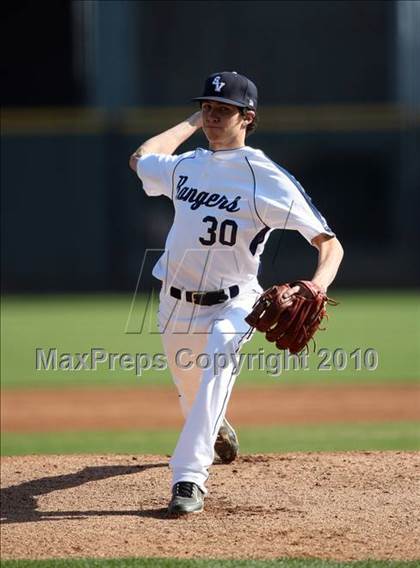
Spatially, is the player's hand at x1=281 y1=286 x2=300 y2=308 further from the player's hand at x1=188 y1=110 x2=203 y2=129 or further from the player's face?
the player's hand at x1=188 y1=110 x2=203 y2=129

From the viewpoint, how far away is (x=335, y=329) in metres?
12.7

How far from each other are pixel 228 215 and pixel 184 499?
1.18m

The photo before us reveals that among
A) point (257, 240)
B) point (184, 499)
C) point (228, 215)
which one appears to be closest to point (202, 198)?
point (228, 215)

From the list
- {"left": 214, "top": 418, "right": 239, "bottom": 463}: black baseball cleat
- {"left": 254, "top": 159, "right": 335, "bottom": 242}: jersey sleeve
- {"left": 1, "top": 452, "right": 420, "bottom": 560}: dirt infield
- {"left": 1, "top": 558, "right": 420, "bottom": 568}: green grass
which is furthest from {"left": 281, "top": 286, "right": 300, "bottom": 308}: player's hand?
{"left": 214, "top": 418, "right": 239, "bottom": 463}: black baseball cleat

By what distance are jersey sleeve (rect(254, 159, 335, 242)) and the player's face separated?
19 centimetres

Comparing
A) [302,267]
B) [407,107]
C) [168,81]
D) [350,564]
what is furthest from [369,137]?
[350,564]

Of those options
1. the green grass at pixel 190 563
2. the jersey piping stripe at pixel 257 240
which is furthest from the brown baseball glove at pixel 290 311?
the green grass at pixel 190 563

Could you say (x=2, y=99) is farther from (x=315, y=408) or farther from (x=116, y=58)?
(x=315, y=408)

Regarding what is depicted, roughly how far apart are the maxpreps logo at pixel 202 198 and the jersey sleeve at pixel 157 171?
0.10 metres

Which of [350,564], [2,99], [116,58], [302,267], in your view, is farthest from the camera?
[2,99]

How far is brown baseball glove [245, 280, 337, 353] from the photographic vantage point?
407 cm

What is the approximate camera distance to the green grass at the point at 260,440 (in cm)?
679

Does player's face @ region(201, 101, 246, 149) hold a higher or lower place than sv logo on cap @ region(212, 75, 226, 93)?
lower

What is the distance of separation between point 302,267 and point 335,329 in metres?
3.57
